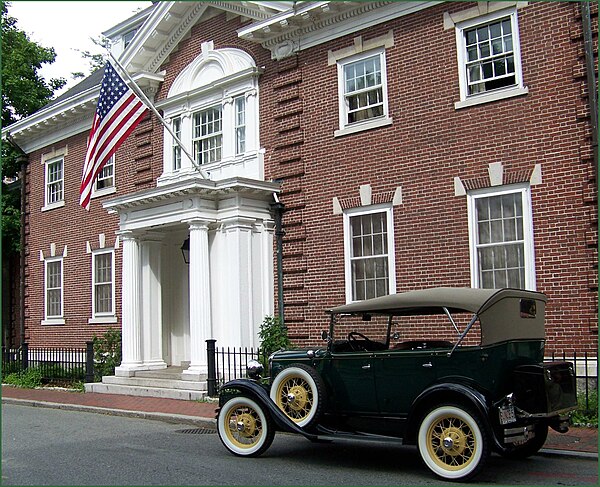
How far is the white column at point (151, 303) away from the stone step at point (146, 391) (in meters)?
0.88

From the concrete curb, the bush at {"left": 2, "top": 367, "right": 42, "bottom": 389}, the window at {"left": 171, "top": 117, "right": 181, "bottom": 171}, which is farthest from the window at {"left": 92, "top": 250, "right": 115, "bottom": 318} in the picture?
the concrete curb

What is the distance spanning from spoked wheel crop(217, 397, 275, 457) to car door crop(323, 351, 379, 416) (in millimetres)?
939

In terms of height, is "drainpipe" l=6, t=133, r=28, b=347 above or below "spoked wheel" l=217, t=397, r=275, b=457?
above

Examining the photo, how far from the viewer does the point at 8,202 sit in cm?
2619

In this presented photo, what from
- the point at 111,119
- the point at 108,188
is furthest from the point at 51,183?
the point at 111,119

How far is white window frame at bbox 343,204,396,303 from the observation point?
1391 centimetres

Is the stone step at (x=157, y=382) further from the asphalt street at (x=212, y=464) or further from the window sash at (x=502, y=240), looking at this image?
the window sash at (x=502, y=240)

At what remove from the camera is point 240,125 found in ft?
56.0

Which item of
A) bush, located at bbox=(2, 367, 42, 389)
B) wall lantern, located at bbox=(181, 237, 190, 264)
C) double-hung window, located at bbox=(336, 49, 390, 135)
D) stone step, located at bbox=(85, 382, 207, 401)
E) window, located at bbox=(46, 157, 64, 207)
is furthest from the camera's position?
window, located at bbox=(46, 157, 64, 207)

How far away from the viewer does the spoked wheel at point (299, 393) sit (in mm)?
8633

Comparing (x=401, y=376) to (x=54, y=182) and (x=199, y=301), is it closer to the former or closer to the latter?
(x=199, y=301)

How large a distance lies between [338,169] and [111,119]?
514cm

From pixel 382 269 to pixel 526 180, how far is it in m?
3.30

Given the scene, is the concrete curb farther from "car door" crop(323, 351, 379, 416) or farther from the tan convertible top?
the tan convertible top
